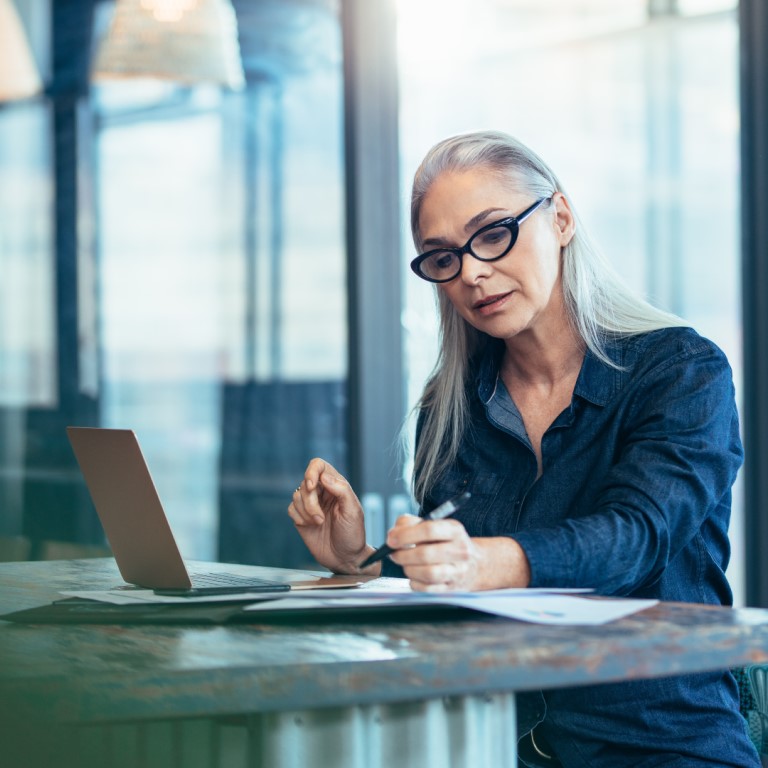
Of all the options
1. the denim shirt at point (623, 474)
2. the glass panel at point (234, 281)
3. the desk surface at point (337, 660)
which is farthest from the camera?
the glass panel at point (234, 281)

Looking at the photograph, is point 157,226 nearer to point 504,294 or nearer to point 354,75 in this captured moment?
point 354,75

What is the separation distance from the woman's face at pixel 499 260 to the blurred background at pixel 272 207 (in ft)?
5.29

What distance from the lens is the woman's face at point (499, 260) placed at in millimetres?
1650

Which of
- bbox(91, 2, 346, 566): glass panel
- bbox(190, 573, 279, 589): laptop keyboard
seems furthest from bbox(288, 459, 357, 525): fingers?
bbox(91, 2, 346, 566): glass panel

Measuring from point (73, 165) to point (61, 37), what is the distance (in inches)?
16.7

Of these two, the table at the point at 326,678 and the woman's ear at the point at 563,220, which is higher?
the woman's ear at the point at 563,220

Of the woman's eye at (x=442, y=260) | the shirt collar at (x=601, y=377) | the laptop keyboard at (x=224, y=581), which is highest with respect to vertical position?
the woman's eye at (x=442, y=260)

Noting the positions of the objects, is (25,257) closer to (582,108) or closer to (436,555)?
(582,108)

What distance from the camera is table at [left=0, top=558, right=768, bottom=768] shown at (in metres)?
0.88

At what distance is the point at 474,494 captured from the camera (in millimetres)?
1733

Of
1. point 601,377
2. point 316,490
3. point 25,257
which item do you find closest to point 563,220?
point 601,377

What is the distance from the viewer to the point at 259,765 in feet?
3.30

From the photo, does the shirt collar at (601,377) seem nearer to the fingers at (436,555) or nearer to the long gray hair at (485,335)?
the long gray hair at (485,335)

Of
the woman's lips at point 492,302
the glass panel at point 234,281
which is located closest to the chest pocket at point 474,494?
the woman's lips at point 492,302
